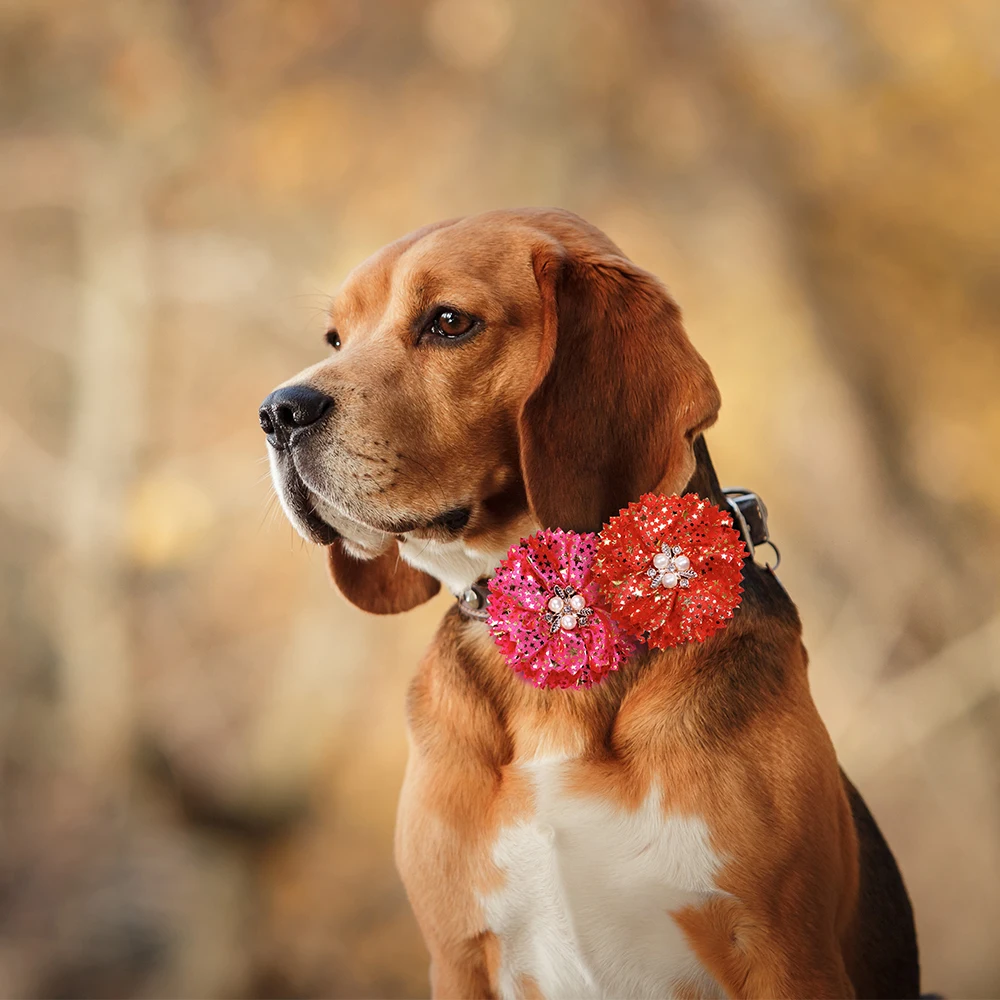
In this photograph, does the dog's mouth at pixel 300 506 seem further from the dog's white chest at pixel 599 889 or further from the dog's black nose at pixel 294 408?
the dog's white chest at pixel 599 889

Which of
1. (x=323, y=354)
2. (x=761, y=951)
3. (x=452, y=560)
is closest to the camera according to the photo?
(x=761, y=951)

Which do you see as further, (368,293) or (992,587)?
(992,587)

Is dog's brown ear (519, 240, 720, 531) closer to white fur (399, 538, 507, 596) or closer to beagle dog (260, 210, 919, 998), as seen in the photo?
beagle dog (260, 210, 919, 998)

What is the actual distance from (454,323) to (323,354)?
2.07m

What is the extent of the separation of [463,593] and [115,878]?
7.38ft

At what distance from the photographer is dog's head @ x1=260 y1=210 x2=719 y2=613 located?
2.34 m

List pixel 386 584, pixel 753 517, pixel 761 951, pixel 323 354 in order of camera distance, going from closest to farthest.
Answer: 1. pixel 761 951
2. pixel 753 517
3. pixel 386 584
4. pixel 323 354

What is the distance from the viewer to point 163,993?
406 cm

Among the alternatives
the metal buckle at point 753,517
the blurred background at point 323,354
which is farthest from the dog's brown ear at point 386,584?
the blurred background at point 323,354

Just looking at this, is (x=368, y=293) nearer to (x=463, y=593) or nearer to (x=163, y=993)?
(x=463, y=593)

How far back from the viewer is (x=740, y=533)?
257 cm

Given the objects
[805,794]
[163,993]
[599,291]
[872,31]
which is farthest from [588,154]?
[163,993]

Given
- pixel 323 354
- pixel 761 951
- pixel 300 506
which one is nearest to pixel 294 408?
pixel 300 506

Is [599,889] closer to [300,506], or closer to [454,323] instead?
[300,506]
